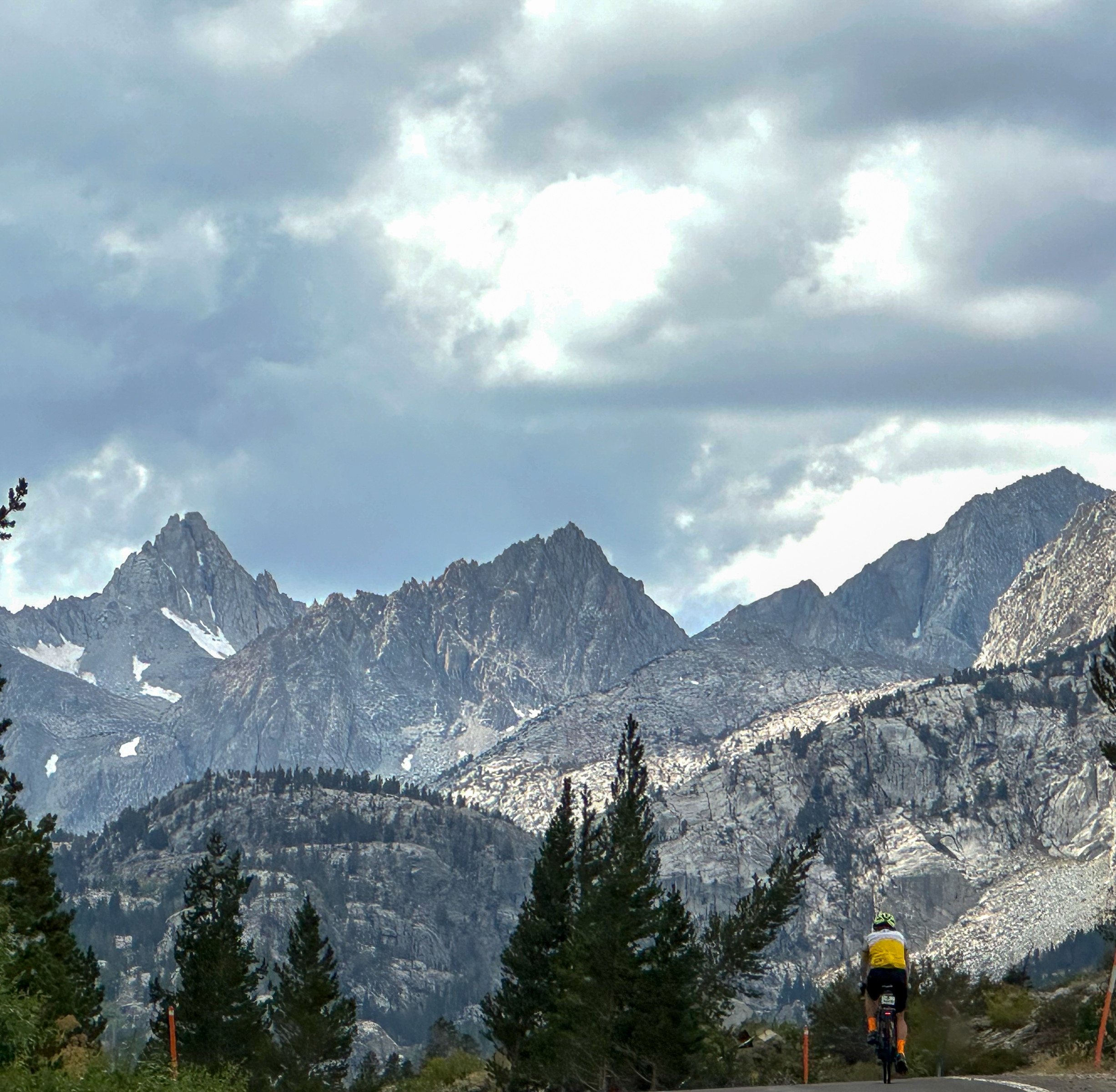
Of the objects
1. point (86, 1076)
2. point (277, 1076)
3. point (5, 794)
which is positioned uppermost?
point (5, 794)

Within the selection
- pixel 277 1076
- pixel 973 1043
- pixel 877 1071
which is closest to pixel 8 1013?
pixel 973 1043

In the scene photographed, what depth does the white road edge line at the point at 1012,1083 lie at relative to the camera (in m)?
30.2

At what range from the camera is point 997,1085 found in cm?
3188

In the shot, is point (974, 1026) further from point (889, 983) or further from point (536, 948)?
point (536, 948)

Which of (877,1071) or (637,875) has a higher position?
(637,875)

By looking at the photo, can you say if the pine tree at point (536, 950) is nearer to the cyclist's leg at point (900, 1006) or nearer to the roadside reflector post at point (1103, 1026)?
the roadside reflector post at point (1103, 1026)

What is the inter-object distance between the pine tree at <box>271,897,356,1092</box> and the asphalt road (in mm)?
93475

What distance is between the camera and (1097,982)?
224 feet

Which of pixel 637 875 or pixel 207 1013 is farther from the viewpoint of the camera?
pixel 207 1013

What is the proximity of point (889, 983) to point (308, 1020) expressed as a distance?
101m

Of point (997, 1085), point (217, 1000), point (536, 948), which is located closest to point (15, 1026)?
point (997, 1085)

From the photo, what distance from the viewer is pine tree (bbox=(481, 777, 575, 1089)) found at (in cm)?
11156

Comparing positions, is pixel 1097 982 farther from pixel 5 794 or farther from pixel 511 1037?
pixel 511 1037

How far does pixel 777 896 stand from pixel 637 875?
39018mm
